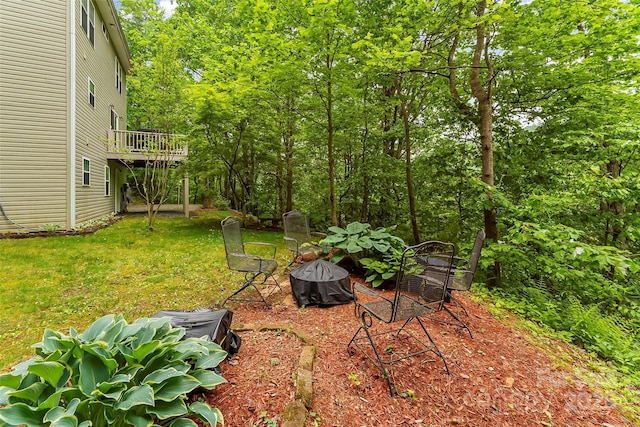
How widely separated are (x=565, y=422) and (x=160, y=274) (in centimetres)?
553

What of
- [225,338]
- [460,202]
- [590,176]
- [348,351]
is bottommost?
[348,351]

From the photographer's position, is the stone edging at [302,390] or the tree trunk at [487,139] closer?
the stone edging at [302,390]

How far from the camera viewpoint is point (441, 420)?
1.92 m

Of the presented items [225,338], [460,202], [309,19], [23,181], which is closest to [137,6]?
[23,181]

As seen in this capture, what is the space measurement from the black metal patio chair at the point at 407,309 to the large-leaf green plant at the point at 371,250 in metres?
1.02

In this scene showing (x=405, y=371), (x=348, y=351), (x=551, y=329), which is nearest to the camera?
(x=405, y=371)

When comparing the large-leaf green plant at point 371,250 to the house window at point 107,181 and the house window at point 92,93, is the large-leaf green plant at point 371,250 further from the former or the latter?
the house window at point 107,181

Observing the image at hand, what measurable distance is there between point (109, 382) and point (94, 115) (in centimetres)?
1153

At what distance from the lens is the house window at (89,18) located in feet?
28.7

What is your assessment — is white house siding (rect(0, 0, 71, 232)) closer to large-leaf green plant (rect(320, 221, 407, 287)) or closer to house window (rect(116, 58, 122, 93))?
house window (rect(116, 58, 122, 93))

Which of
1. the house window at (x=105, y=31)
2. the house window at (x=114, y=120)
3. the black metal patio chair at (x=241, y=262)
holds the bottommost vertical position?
the black metal patio chair at (x=241, y=262)

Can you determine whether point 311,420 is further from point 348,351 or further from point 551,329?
point 551,329

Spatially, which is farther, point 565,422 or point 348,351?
point 348,351

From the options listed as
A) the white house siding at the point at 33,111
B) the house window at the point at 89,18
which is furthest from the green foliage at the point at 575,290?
the house window at the point at 89,18
